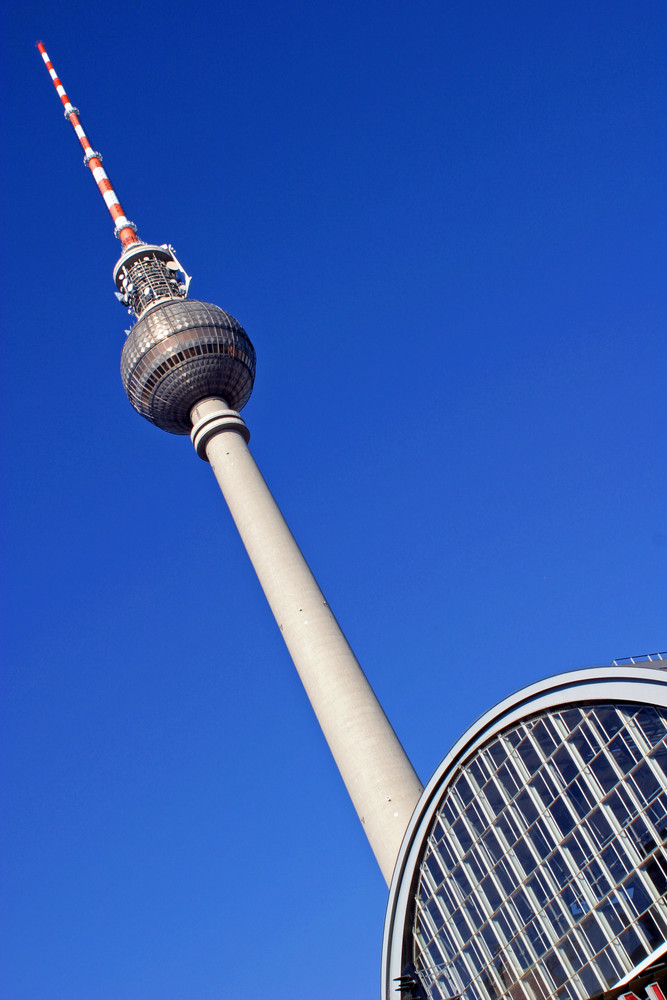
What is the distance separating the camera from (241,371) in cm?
6775

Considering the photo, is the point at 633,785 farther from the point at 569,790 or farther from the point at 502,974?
the point at 502,974

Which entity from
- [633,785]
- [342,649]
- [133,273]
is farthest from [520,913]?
[133,273]

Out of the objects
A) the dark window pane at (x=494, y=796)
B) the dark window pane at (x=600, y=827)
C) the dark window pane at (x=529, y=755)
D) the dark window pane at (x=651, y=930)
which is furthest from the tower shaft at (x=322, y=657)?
the dark window pane at (x=651, y=930)

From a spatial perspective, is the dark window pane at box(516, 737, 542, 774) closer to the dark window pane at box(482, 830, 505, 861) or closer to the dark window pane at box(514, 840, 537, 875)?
the dark window pane at box(514, 840, 537, 875)

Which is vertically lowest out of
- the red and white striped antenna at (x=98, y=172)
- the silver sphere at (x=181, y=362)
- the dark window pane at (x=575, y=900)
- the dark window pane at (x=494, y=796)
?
the dark window pane at (x=575, y=900)

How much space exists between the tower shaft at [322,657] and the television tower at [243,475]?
0.21ft

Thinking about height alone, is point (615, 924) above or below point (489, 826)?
below

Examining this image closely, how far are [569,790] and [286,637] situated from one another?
21162 mm

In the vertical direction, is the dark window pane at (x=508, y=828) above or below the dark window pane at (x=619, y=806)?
above

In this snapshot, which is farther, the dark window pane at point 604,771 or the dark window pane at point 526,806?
the dark window pane at point 526,806

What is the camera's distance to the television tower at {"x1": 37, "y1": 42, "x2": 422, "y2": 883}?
4359cm

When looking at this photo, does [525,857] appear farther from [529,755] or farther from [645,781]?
[645,781]

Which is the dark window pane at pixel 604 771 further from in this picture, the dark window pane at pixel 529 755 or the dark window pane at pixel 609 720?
the dark window pane at pixel 529 755

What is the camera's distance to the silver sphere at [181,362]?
64250 millimetres
